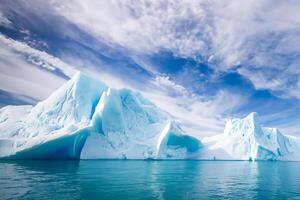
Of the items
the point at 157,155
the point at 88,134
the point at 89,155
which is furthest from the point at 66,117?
the point at 157,155

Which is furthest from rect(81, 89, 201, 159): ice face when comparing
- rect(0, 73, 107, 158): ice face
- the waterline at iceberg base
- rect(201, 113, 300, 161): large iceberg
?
rect(201, 113, 300, 161): large iceberg

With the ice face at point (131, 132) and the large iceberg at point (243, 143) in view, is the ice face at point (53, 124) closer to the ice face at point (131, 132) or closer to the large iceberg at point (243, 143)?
the ice face at point (131, 132)

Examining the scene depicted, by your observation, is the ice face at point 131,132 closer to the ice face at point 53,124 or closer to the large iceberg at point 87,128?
the large iceberg at point 87,128

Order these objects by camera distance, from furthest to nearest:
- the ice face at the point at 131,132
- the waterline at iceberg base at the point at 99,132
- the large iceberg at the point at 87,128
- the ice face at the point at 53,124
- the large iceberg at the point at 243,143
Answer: the large iceberg at the point at 243,143
the ice face at the point at 131,132
the waterline at iceberg base at the point at 99,132
the large iceberg at the point at 87,128
the ice face at the point at 53,124

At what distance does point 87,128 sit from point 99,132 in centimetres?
386

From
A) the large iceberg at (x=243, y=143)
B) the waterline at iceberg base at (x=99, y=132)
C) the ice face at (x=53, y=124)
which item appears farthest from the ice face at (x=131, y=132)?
the large iceberg at (x=243, y=143)

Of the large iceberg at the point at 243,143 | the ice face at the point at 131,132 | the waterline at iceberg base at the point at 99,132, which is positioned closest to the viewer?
the waterline at iceberg base at the point at 99,132

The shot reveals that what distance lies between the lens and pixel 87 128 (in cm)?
2741

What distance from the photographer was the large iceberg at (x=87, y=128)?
1001 inches

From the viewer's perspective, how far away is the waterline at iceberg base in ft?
84.6

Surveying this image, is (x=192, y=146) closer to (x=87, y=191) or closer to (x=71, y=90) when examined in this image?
(x=71, y=90)

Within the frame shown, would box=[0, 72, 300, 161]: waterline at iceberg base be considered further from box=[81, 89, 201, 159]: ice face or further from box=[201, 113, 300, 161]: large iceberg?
box=[201, 113, 300, 161]: large iceberg

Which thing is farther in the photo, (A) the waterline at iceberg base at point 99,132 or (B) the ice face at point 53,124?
(A) the waterline at iceberg base at point 99,132

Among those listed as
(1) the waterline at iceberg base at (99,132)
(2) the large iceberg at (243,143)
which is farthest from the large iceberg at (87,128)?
(2) the large iceberg at (243,143)
